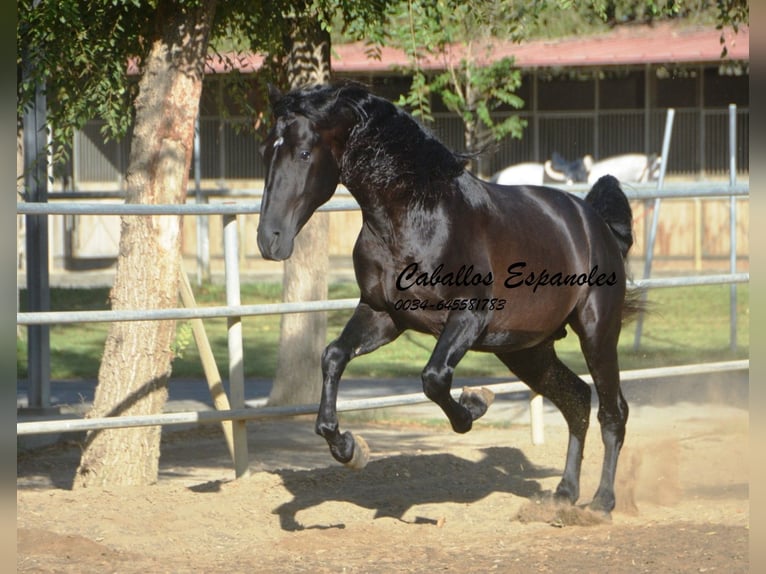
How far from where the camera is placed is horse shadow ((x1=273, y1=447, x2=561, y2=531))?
5809 mm

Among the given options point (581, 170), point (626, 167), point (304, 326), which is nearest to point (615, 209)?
point (304, 326)

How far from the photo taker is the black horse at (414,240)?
450 cm

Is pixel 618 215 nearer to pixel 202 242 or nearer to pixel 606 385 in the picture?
pixel 606 385

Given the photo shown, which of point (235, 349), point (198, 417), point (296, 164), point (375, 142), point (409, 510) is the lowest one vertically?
point (409, 510)

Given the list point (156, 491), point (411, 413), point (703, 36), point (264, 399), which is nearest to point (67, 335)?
point (264, 399)

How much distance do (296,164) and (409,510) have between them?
2.17m

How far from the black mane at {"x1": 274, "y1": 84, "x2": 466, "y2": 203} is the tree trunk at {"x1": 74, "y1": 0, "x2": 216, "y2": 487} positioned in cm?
186

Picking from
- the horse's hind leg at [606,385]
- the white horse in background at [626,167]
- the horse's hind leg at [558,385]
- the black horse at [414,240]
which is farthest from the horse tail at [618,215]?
the white horse in background at [626,167]

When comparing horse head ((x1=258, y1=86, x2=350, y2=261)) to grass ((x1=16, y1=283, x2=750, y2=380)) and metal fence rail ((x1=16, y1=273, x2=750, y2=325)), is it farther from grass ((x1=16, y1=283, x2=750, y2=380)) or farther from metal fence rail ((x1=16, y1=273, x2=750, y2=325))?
grass ((x1=16, y1=283, x2=750, y2=380))

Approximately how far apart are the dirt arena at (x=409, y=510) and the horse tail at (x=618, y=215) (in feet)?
3.29

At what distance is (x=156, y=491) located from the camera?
5938 millimetres

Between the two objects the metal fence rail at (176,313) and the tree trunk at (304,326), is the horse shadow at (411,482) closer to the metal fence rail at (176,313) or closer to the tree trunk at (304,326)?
the metal fence rail at (176,313)

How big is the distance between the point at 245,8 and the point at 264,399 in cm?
378

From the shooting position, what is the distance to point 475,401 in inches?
193
